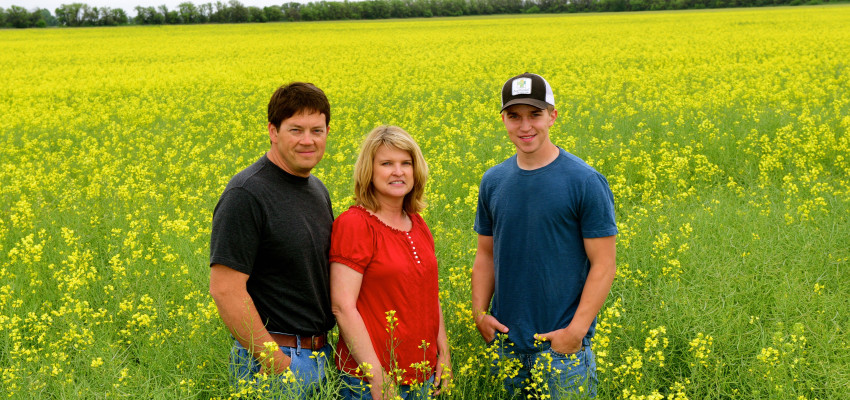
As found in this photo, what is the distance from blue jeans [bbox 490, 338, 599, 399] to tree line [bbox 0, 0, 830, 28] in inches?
3116

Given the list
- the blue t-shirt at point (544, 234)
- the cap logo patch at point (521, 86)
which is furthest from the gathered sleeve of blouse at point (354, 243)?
the cap logo patch at point (521, 86)

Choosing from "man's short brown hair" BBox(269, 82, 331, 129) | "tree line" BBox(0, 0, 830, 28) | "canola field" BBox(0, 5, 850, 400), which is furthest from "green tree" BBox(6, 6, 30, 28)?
"man's short brown hair" BBox(269, 82, 331, 129)

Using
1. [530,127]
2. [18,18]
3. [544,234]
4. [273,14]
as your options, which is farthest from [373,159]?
[18,18]

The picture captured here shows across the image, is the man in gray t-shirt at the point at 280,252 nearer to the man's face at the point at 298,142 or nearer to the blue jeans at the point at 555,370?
the man's face at the point at 298,142

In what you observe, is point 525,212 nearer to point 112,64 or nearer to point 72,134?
point 72,134

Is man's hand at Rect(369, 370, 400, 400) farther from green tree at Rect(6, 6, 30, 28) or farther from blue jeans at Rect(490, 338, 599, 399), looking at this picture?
green tree at Rect(6, 6, 30, 28)

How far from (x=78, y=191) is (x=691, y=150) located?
25.6ft

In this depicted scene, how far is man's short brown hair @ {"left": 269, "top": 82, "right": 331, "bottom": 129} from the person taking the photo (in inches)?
114

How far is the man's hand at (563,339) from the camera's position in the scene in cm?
296

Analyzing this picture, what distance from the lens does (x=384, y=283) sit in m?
2.93

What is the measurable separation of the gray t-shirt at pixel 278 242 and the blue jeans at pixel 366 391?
0.99 ft

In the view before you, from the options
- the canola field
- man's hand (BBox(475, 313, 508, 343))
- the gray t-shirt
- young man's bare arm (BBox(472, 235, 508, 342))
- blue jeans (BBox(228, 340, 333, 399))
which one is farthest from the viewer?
the canola field

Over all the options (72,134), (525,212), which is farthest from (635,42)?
(525,212)

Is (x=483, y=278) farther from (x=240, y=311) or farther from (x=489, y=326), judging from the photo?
(x=240, y=311)
